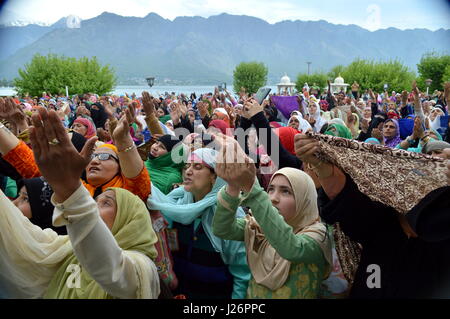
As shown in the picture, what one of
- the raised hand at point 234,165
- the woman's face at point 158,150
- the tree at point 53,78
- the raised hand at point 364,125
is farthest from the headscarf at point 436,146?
the tree at point 53,78

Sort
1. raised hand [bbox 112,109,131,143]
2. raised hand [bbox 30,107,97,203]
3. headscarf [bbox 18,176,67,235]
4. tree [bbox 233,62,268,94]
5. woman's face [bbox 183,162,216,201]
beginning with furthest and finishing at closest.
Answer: tree [bbox 233,62,268,94] → woman's face [bbox 183,162,216,201] → raised hand [bbox 112,109,131,143] → headscarf [bbox 18,176,67,235] → raised hand [bbox 30,107,97,203]

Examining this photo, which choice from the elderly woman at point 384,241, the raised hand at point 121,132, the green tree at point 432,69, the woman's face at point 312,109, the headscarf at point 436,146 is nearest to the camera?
the elderly woman at point 384,241

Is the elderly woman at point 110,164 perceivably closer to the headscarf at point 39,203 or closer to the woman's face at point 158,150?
the headscarf at point 39,203

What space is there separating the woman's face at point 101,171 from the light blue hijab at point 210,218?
30cm

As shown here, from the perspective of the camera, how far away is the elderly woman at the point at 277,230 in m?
1.49

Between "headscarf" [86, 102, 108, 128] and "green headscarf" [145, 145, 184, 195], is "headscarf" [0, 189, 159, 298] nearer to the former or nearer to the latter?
"green headscarf" [145, 145, 184, 195]

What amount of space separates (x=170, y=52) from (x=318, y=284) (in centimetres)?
10844

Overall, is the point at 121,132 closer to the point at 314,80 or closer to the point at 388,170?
the point at 388,170

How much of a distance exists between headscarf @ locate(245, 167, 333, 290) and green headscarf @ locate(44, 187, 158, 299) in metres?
0.49

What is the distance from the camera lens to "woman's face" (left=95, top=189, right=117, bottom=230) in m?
1.72

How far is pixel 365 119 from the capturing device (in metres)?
6.68

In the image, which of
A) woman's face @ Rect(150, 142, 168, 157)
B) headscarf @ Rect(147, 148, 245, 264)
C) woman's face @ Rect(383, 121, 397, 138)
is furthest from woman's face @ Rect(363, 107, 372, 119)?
headscarf @ Rect(147, 148, 245, 264)

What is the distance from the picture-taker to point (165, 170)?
3.21 meters

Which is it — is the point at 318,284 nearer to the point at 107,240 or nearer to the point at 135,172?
the point at 107,240
